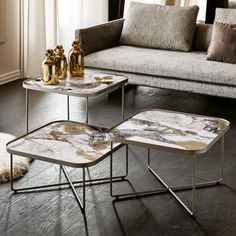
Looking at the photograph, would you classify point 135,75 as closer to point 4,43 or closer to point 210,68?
point 210,68

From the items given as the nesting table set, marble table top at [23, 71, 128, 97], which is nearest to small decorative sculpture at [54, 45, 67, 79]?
marble table top at [23, 71, 128, 97]

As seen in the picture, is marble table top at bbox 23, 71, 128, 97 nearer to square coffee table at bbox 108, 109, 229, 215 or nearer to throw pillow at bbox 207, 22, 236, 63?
square coffee table at bbox 108, 109, 229, 215

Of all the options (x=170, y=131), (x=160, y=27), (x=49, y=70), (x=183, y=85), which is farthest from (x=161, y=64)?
(x=170, y=131)

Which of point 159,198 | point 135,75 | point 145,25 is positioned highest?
point 145,25

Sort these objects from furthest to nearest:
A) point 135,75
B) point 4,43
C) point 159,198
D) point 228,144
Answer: point 4,43 < point 135,75 < point 228,144 < point 159,198

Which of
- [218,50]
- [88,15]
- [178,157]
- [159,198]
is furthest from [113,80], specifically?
[88,15]

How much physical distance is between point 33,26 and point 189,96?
62.3 inches

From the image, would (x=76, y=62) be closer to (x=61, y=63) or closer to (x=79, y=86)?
(x=61, y=63)

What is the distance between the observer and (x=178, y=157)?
11.3ft

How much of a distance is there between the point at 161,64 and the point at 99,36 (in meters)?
0.73

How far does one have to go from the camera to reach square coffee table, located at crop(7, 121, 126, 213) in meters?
2.63

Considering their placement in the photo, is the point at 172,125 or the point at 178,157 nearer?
the point at 172,125

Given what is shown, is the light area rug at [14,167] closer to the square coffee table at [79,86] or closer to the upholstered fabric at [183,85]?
the square coffee table at [79,86]

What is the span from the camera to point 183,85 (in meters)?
4.25
